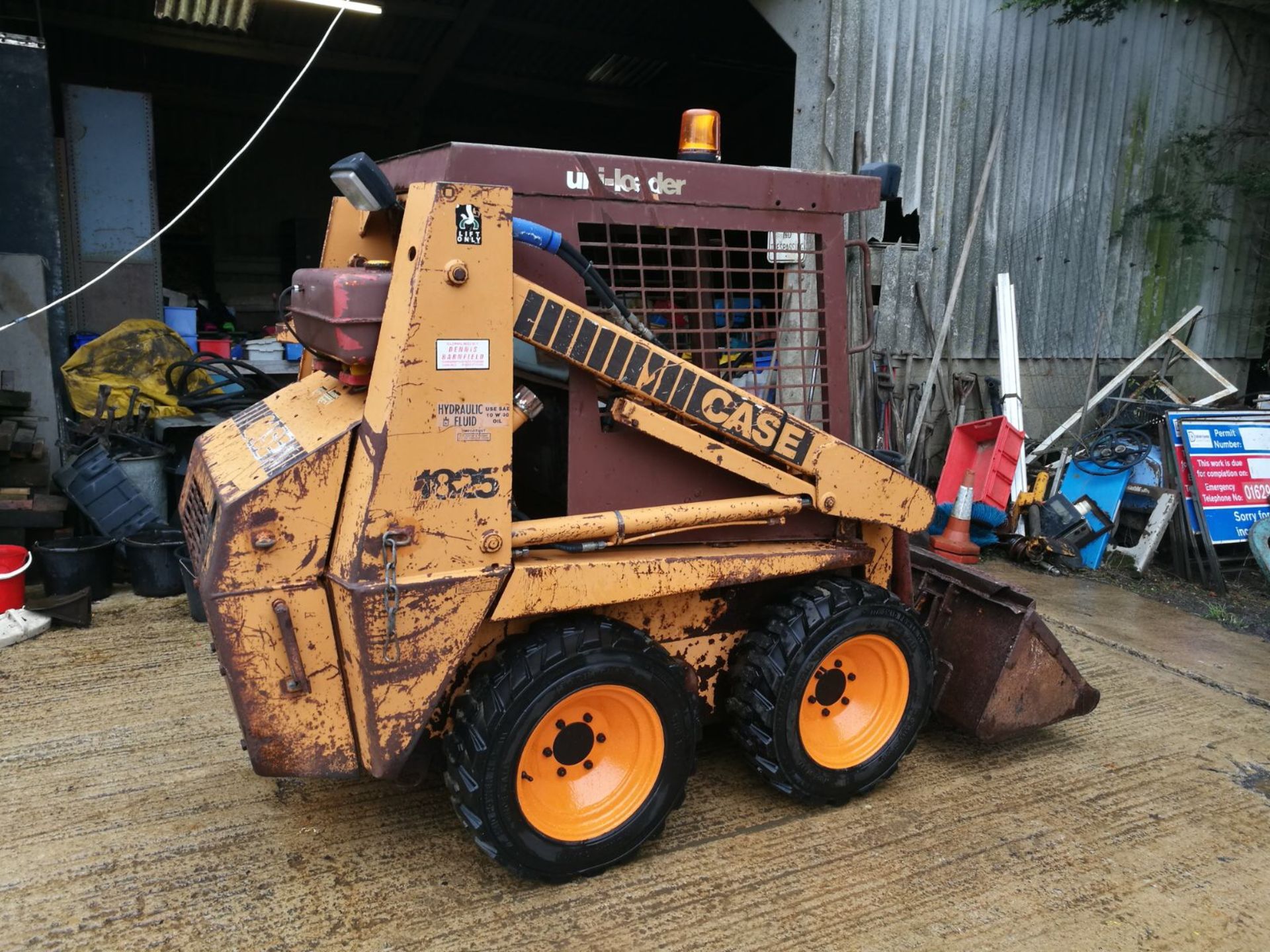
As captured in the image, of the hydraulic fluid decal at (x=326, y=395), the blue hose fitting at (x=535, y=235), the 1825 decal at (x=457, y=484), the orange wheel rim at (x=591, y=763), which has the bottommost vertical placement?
the orange wheel rim at (x=591, y=763)

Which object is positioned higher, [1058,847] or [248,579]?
[248,579]

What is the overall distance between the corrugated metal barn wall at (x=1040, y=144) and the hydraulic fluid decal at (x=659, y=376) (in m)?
4.18

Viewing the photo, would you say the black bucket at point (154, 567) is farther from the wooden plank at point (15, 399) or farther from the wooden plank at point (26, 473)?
the wooden plank at point (15, 399)

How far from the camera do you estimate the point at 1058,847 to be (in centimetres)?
290

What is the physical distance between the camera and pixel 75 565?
4.78 meters

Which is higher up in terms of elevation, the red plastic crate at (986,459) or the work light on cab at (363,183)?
the work light on cab at (363,183)

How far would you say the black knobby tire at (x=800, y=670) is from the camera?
A: 9.45 ft

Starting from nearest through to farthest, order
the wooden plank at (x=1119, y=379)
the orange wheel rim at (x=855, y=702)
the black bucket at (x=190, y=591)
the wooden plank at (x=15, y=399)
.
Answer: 1. the orange wheel rim at (x=855, y=702)
2. the black bucket at (x=190, y=591)
3. the wooden plank at (x=15, y=399)
4. the wooden plank at (x=1119, y=379)

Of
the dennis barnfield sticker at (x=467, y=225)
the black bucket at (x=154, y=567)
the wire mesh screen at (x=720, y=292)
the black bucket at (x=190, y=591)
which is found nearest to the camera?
the dennis barnfield sticker at (x=467, y=225)

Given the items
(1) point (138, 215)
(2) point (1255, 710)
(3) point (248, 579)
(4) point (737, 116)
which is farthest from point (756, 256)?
(4) point (737, 116)

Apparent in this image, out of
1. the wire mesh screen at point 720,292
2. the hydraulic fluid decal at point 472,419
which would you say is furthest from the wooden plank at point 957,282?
the hydraulic fluid decal at point 472,419

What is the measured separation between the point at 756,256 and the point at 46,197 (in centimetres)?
551

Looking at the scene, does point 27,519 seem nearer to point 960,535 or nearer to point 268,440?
point 268,440

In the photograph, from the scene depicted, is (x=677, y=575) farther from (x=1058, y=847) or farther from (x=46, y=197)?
(x=46, y=197)
